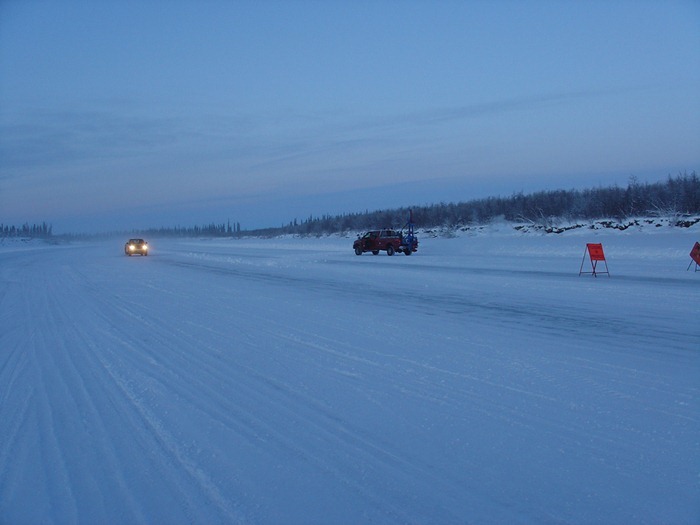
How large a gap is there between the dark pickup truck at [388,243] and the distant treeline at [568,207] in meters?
19.3

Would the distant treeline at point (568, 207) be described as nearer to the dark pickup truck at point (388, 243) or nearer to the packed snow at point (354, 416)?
the dark pickup truck at point (388, 243)

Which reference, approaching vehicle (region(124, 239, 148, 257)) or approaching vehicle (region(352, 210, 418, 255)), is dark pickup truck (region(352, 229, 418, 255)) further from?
approaching vehicle (region(124, 239, 148, 257))

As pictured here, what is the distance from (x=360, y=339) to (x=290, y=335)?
1.34 m

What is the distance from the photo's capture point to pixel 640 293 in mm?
16328

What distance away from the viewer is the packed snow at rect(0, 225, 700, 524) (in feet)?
14.2

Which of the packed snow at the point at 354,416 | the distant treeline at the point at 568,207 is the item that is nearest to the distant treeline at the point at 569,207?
the distant treeline at the point at 568,207

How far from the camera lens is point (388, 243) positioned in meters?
41.9

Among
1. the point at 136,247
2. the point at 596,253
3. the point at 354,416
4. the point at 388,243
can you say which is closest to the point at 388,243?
the point at 388,243

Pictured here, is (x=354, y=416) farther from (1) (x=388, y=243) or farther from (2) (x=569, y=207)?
(2) (x=569, y=207)

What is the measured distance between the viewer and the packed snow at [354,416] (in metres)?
4.32

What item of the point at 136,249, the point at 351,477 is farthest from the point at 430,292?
the point at 136,249

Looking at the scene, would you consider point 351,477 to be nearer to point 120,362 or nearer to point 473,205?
point 120,362

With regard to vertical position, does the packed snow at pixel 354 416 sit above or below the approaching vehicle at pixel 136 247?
below

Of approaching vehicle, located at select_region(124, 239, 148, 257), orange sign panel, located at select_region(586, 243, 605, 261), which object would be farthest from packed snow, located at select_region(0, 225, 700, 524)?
approaching vehicle, located at select_region(124, 239, 148, 257)
